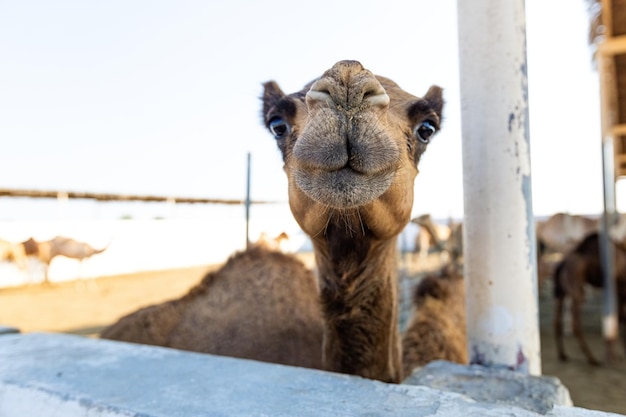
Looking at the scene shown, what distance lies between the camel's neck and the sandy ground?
359 cm

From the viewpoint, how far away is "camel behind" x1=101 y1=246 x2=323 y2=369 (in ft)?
9.71

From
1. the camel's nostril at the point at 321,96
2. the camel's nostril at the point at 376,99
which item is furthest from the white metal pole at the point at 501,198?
the camel's nostril at the point at 321,96

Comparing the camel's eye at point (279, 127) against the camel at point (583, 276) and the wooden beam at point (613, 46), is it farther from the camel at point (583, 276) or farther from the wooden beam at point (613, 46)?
the camel at point (583, 276)

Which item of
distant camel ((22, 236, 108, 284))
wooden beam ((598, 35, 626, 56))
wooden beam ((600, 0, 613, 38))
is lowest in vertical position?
distant camel ((22, 236, 108, 284))

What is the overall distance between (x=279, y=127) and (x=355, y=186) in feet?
2.14

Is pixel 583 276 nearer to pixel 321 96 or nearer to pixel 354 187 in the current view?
pixel 354 187

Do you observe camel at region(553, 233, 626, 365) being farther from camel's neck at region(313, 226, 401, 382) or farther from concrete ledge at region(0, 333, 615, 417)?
concrete ledge at region(0, 333, 615, 417)

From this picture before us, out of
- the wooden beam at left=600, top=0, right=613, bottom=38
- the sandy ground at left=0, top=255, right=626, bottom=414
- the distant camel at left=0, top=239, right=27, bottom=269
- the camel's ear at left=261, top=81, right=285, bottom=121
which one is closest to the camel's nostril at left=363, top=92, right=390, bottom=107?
the camel's ear at left=261, top=81, right=285, bottom=121

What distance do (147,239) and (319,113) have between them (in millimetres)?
13929

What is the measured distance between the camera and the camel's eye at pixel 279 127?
1.76 metres

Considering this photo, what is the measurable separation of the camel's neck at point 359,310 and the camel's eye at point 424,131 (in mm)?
471

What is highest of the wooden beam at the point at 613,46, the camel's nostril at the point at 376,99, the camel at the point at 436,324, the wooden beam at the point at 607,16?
the wooden beam at the point at 607,16

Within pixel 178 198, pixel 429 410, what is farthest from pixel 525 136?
pixel 178 198

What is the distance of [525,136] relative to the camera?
1846 mm
